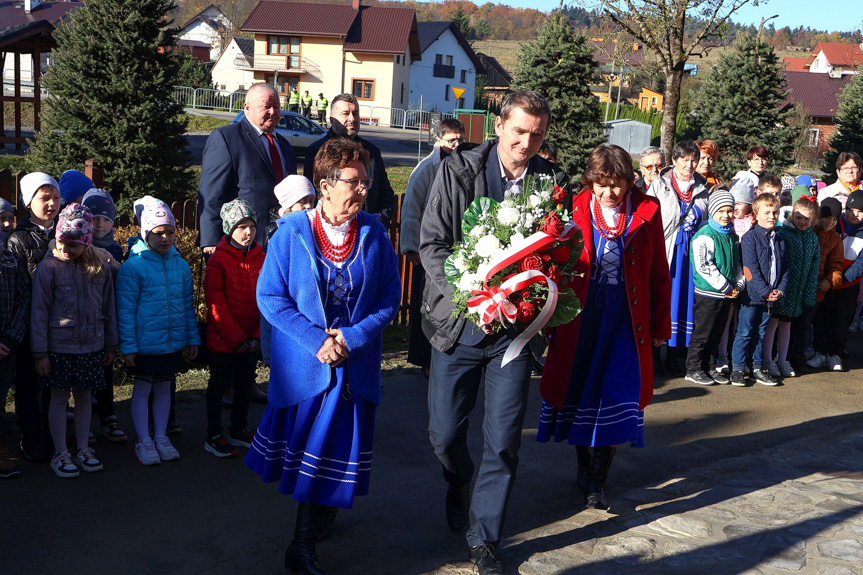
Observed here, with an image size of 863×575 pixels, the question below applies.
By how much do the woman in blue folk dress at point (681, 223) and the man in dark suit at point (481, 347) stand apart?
369 cm

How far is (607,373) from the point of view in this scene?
16.0 feet

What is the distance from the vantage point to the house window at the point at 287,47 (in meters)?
60.2

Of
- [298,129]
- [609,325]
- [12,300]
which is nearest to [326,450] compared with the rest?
[609,325]

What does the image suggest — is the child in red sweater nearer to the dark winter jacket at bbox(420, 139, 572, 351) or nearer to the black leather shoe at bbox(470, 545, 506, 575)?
the dark winter jacket at bbox(420, 139, 572, 351)

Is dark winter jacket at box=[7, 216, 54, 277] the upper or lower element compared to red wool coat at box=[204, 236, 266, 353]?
upper

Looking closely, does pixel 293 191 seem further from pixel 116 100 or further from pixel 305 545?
pixel 116 100

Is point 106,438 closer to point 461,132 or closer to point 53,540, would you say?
point 53,540

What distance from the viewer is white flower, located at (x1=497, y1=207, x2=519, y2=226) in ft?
12.6

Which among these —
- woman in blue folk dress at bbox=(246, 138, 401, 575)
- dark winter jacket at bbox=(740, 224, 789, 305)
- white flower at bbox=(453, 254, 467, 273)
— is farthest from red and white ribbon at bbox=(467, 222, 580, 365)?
dark winter jacket at bbox=(740, 224, 789, 305)

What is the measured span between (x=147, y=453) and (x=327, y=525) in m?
1.49

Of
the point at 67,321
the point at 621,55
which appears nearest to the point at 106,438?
the point at 67,321

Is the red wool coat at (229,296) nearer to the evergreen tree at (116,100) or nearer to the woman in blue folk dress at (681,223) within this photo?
the woman in blue folk dress at (681,223)

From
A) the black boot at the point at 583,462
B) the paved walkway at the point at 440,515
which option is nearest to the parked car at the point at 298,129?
the paved walkway at the point at 440,515

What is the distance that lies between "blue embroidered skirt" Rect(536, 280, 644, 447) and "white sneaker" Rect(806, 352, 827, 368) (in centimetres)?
499
